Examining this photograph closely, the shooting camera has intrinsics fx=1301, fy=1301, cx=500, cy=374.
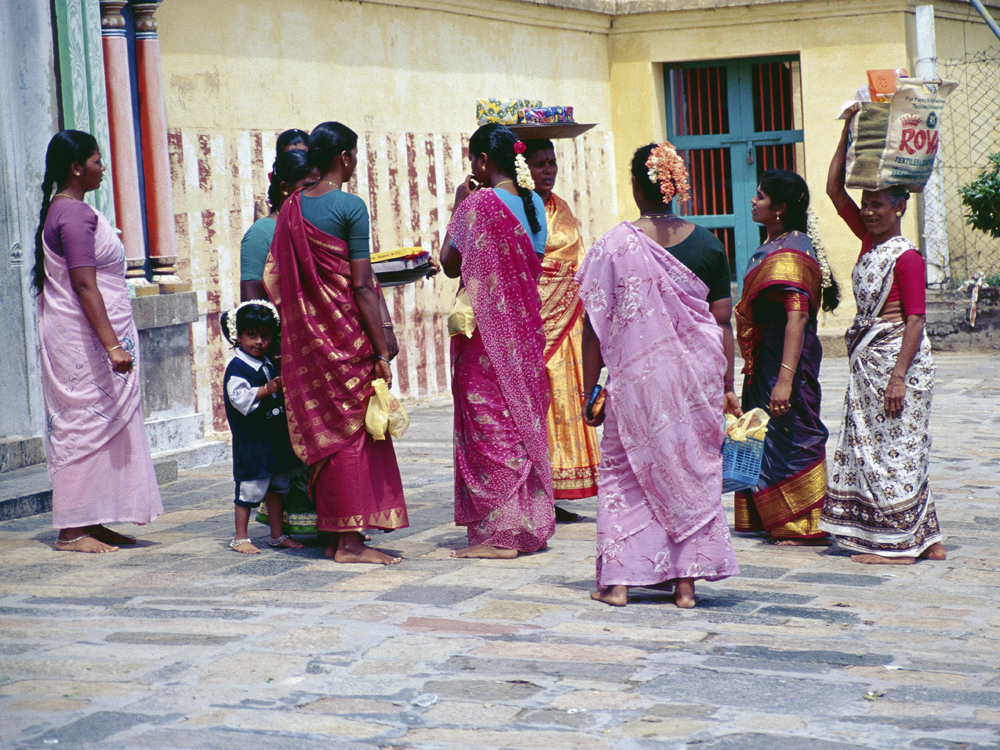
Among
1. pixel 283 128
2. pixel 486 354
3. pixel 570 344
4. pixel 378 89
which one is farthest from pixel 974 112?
pixel 486 354

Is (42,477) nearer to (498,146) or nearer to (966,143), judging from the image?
(498,146)

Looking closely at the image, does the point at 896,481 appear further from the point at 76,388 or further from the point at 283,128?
the point at 283,128

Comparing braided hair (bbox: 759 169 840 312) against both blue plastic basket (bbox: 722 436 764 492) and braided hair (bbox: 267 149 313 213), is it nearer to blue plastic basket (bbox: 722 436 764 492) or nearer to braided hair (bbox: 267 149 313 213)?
blue plastic basket (bbox: 722 436 764 492)

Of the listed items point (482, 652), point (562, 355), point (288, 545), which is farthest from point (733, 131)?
point (482, 652)

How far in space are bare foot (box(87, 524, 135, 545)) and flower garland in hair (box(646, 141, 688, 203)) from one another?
302 cm

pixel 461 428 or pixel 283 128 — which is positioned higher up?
pixel 283 128

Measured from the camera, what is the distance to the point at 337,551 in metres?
5.59

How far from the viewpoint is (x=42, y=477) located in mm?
7371

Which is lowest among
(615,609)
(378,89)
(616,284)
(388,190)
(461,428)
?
(615,609)

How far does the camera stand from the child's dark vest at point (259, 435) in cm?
577

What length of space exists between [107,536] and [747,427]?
3.00 metres

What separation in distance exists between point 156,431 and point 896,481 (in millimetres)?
4664

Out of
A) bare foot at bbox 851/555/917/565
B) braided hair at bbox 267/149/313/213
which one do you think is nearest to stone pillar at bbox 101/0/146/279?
braided hair at bbox 267/149/313/213

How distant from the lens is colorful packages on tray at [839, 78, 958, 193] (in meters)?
5.51
